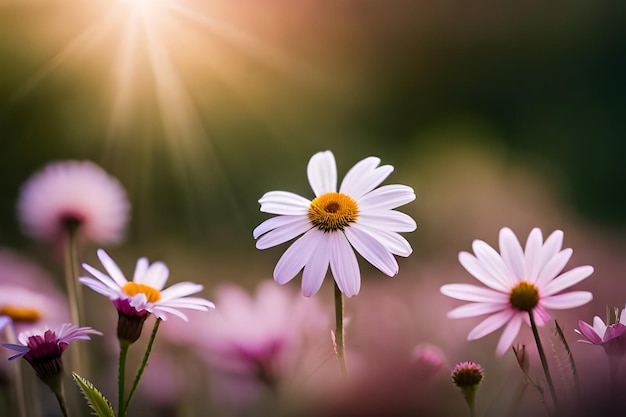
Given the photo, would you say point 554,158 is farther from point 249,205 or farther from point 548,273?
point 548,273

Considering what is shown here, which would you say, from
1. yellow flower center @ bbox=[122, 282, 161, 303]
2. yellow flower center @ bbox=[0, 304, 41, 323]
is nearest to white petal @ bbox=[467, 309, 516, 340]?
yellow flower center @ bbox=[122, 282, 161, 303]

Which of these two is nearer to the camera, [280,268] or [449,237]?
[280,268]

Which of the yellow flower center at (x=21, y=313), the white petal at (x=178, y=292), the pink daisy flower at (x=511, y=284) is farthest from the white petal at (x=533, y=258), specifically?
the yellow flower center at (x=21, y=313)

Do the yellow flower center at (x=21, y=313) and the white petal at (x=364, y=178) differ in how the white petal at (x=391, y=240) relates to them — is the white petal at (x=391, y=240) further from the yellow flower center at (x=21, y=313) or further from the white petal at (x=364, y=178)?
the yellow flower center at (x=21, y=313)

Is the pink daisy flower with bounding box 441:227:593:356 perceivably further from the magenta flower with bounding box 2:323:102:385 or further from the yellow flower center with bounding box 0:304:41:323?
the yellow flower center with bounding box 0:304:41:323

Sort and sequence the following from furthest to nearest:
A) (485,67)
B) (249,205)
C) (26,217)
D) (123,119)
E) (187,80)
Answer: (485,67)
(187,80)
(123,119)
(249,205)
(26,217)

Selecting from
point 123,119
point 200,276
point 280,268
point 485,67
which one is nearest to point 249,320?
point 280,268
